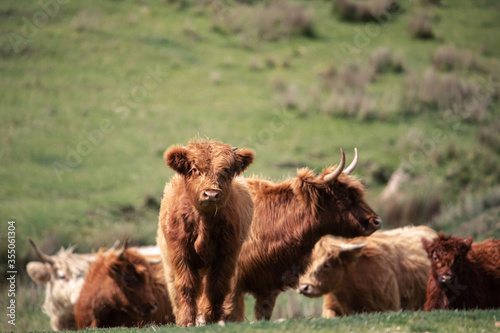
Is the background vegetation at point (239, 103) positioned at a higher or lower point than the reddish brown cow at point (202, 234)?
lower

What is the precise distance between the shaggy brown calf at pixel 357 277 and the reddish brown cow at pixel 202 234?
2675mm

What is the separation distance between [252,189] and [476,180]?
1362 cm

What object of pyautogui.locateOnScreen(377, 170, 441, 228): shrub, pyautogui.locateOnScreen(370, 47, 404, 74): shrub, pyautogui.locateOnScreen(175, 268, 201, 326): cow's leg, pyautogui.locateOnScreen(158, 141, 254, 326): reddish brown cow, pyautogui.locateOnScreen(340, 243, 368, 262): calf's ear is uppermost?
pyautogui.locateOnScreen(158, 141, 254, 326): reddish brown cow

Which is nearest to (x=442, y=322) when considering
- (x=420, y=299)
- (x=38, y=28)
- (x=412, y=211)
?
(x=420, y=299)

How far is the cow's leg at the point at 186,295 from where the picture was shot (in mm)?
6945

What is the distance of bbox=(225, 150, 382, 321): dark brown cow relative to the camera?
8.42m

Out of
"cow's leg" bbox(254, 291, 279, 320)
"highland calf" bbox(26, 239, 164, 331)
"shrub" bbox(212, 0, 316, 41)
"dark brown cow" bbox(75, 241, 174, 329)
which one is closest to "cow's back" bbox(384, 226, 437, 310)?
"cow's leg" bbox(254, 291, 279, 320)

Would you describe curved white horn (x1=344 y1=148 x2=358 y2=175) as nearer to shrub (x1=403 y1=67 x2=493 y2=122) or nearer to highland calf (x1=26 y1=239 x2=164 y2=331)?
highland calf (x1=26 y1=239 x2=164 y2=331)

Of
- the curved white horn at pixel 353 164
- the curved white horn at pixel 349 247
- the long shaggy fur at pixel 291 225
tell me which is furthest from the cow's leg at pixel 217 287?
the curved white horn at pixel 349 247

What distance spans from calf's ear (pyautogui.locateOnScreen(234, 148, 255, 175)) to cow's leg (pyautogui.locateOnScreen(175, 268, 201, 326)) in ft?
3.93

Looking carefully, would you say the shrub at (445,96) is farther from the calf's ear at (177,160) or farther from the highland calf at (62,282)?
the calf's ear at (177,160)

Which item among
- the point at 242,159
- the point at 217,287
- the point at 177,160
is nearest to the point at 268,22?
the point at 242,159

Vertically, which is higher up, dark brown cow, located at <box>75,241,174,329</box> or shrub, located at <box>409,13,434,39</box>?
shrub, located at <box>409,13,434,39</box>

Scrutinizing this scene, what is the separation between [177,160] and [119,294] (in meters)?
3.40
